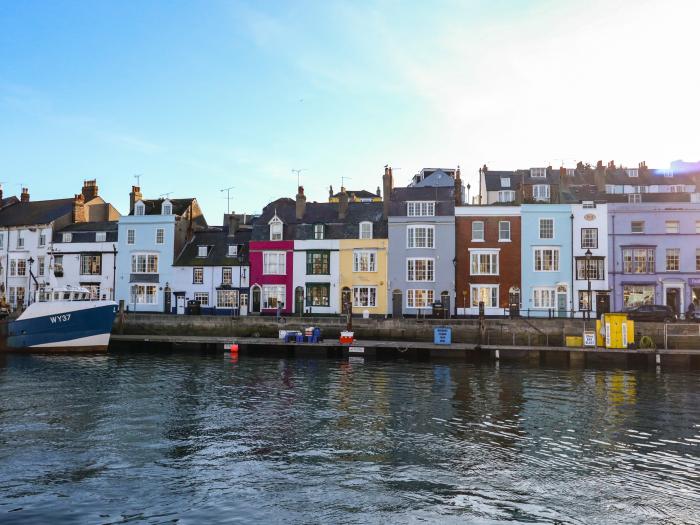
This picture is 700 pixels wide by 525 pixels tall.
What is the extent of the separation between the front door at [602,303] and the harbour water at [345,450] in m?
19.8

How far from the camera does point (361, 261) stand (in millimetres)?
54281

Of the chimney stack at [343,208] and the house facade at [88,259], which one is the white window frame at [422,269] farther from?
the house facade at [88,259]

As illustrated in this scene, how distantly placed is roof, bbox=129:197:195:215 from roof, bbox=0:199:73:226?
26.5 ft

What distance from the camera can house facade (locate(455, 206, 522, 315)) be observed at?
2023 inches

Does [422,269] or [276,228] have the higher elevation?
[276,228]

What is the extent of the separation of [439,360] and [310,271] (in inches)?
734

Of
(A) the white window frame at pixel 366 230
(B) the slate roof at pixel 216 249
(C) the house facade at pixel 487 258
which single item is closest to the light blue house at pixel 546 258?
(C) the house facade at pixel 487 258

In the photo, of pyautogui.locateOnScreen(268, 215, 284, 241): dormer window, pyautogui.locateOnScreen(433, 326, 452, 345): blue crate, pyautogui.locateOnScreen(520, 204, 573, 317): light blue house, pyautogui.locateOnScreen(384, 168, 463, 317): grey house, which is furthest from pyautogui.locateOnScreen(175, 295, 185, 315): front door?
pyautogui.locateOnScreen(520, 204, 573, 317): light blue house

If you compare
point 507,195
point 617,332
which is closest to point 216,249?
point 507,195

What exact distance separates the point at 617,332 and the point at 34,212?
60040 millimetres

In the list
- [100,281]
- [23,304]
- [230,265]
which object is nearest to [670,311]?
[230,265]

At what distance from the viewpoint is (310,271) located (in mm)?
55125

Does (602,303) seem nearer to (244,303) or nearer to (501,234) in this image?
(501,234)

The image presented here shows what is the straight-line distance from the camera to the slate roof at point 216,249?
57562mm
